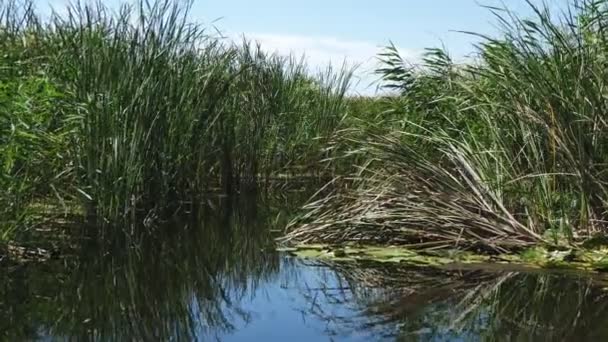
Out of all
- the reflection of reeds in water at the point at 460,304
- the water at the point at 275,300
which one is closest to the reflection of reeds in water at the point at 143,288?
the water at the point at 275,300

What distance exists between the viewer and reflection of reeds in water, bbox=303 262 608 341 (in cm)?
357

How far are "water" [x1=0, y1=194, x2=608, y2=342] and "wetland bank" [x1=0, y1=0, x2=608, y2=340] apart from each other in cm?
2

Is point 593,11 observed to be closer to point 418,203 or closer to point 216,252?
point 418,203

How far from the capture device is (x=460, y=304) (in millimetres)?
4039

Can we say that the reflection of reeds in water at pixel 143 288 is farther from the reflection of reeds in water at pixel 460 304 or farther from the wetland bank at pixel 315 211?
the reflection of reeds in water at pixel 460 304

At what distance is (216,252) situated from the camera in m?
5.84

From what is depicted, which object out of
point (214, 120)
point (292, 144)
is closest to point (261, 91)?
point (292, 144)

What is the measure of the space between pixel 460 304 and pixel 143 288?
1718mm

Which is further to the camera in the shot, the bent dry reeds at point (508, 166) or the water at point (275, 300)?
the bent dry reeds at point (508, 166)

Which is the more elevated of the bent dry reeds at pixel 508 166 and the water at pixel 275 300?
the bent dry reeds at pixel 508 166

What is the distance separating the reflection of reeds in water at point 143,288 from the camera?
144 inches

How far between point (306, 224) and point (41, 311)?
89.1 inches

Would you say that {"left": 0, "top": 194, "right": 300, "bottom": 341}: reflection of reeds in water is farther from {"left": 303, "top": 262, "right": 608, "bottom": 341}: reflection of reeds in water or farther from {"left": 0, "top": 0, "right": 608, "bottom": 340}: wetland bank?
{"left": 303, "top": 262, "right": 608, "bottom": 341}: reflection of reeds in water

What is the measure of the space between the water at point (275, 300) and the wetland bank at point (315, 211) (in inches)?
0.7
